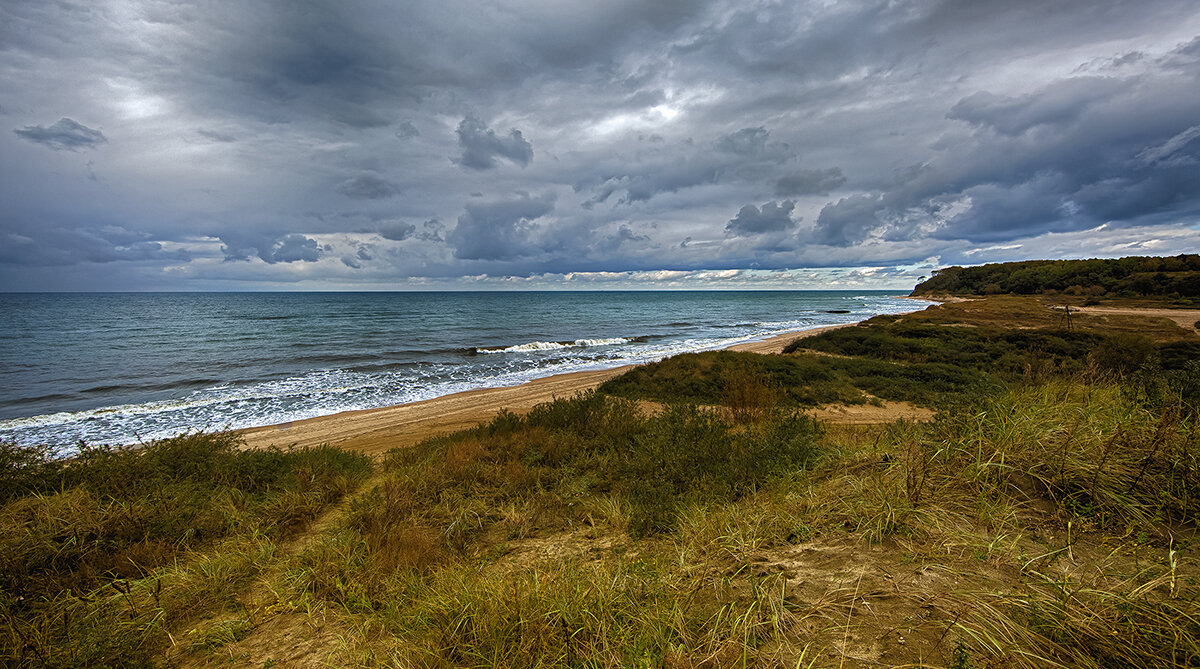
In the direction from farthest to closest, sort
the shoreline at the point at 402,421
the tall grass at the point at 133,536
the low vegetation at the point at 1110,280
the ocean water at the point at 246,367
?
the low vegetation at the point at 1110,280 → the ocean water at the point at 246,367 → the shoreline at the point at 402,421 → the tall grass at the point at 133,536

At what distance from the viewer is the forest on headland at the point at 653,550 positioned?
2.50m

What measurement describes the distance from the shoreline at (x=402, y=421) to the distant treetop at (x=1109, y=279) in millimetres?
61042

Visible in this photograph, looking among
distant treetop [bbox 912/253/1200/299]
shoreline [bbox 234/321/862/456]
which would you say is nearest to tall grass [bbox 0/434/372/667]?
shoreline [bbox 234/321/862/456]

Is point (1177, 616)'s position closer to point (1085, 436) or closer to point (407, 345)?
point (1085, 436)

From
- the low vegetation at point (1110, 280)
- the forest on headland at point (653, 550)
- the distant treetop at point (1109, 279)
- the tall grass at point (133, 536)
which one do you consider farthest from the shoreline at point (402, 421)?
the distant treetop at point (1109, 279)

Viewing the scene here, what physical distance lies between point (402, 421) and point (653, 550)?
11810mm

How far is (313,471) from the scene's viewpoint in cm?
681

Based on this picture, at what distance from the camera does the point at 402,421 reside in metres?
13.8

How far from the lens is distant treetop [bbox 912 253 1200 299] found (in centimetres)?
4434

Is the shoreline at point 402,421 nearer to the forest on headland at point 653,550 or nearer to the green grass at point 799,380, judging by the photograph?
the green grass at point 799,380

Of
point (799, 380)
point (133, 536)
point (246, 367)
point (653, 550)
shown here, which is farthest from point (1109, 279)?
point (246, 367)

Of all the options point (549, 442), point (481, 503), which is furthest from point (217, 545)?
Answer: point (549, 442)

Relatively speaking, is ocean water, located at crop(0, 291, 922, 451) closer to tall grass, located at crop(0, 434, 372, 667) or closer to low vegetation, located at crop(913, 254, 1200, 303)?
tall grass, located at crop(0, 434, 372, 667)

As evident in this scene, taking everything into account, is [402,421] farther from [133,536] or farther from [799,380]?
[799,380]
